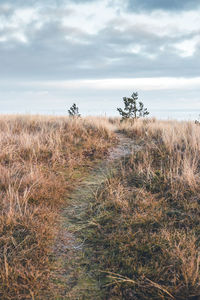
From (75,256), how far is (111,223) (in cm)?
91

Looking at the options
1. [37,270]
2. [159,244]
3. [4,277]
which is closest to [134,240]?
[159,244]

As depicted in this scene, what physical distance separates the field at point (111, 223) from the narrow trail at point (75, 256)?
0.04 meters

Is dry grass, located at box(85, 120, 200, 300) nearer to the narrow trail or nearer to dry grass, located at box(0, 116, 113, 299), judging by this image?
the narrow trail

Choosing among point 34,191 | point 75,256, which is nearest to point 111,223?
point 75,256

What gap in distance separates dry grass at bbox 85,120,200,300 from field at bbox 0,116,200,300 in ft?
0.04

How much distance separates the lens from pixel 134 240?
3969 millimetres

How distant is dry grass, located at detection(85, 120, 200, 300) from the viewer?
3.20 m

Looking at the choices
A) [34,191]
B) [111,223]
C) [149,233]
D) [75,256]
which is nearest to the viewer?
[75,256]

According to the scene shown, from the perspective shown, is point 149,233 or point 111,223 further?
point 111,223

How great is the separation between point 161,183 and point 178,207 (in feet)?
3.05

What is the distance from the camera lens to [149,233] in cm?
416

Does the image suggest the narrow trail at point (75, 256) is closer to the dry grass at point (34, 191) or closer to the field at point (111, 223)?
the field at point (111, 223)

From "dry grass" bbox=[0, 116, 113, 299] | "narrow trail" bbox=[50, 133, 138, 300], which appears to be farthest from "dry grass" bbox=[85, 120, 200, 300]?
"dry grass" bbox=[0, 116, 113, 299]

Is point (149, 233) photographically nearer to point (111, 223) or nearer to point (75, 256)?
point (111, 223)
